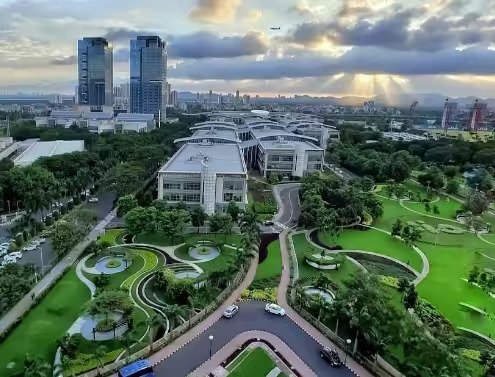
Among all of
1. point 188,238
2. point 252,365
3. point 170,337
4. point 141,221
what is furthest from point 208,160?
point 252,365

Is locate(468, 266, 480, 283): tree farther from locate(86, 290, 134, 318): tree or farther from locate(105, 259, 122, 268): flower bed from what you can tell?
locate(105, 259, 122, 268): flower bed

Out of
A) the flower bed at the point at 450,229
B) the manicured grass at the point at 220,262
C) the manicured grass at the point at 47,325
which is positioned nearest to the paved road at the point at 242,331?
the manicured grass at the point at 220,262

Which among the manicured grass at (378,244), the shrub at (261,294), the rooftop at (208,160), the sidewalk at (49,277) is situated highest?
the rooftop at (208,160)

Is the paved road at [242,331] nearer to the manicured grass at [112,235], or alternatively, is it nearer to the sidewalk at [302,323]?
the sidewalk at [302,323]

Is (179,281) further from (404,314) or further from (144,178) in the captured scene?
(144,178)

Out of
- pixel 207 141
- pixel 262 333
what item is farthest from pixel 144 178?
pixel 262 333

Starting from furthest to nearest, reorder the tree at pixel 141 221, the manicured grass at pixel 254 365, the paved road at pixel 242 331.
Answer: the tree at pixel 141 221 < the paved road at pixel 242 331 < the manicured grass at pixel 254 365
